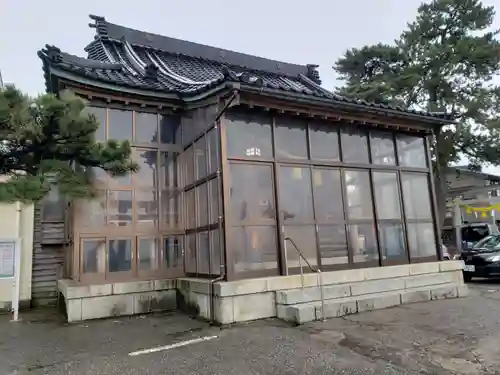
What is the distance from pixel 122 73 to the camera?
7.86 metres

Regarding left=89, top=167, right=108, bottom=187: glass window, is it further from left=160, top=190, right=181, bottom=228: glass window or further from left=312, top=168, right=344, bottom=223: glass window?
left=312, top=168, right=344, bottom=223: glass window

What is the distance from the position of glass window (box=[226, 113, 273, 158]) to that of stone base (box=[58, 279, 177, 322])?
8.57 feet

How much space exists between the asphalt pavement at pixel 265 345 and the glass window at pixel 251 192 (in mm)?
1641

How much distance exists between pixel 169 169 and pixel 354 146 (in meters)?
3.52

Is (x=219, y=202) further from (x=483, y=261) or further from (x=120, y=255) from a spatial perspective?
(x=483, y=261)

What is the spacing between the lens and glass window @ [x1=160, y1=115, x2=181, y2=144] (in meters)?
7.20

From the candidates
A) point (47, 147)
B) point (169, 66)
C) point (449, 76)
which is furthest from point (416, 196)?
point (449, 76)

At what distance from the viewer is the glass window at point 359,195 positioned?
6980mm

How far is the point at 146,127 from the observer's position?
7047 mm

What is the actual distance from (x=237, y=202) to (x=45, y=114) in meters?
2.85

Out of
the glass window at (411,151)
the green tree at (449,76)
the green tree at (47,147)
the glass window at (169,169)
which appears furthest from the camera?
the green tree at (449,76)

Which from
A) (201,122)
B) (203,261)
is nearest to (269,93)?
(201,122)

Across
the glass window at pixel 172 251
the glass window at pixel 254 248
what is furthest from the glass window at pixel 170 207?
the glass window at pixel 254 248

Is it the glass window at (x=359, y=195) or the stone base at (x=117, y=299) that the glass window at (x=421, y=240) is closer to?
the glass window at (x=359, y=195)
